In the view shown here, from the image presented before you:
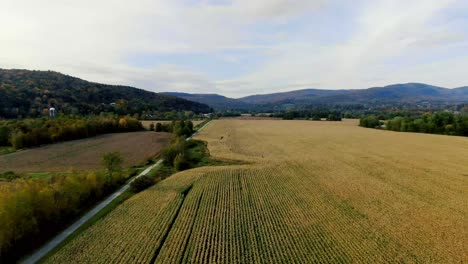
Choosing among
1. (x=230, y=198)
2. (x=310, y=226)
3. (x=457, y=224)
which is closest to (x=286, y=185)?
(x=230, y=198)

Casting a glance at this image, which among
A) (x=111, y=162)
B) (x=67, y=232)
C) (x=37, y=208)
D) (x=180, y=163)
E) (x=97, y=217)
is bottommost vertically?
(x=67, y=232)

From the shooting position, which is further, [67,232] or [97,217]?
[97,217]

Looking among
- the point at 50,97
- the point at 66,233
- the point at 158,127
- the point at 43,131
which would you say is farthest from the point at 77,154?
the point at 50,97

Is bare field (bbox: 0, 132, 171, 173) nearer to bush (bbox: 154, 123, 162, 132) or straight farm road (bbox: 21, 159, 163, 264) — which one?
straight farm road (bbox: 21, 159, 163, 264)

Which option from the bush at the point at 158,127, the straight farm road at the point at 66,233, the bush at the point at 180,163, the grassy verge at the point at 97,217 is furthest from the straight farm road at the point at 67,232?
the bush at the point at 158,127

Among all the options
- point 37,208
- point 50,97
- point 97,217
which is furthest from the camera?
point 50,97

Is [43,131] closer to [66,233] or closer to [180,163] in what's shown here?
[180,163]
